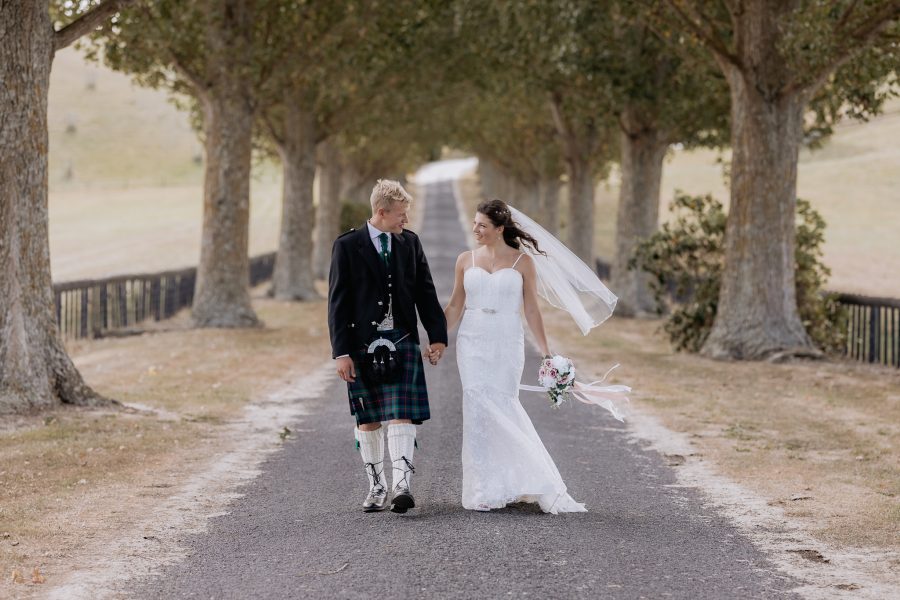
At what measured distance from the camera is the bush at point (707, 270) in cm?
2008

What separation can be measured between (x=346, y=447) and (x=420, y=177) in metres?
117

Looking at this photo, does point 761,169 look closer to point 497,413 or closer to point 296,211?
point 497,413

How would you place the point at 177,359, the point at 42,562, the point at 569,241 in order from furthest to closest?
the point at 569,241
the point at 177,359
the point at 42,562

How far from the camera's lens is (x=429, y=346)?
809cm

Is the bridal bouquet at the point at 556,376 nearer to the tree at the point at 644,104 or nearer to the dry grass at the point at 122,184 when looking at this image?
the tree at the point at 644,104

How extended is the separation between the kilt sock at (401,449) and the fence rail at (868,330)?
40.8ft

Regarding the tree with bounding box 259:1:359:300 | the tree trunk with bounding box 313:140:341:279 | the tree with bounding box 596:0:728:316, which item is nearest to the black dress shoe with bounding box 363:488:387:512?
the tree with bounding box 596:0:728:316

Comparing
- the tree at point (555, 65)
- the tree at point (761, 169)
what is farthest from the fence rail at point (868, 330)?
the tree at point (555, 65)

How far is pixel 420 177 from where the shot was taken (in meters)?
127

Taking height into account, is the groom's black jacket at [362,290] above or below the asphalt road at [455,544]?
above

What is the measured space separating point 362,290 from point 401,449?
1.10m

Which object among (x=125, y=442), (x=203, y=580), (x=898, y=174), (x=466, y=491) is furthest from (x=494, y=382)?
(x=898, y=174)

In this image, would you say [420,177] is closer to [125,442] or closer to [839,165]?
[839,165]

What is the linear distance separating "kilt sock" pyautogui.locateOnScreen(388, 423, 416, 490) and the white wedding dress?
0.42 m
